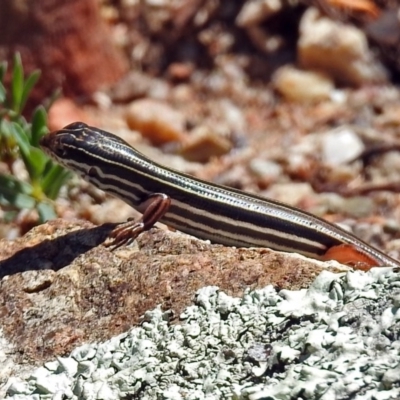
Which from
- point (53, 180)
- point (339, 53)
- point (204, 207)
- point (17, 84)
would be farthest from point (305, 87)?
point (204, 207)

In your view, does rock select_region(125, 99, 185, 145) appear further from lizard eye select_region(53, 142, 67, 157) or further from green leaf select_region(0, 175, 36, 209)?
lizard eye select_region(53, 142, 67, 157)

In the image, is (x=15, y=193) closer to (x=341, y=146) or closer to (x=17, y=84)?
(x=17, y=84)

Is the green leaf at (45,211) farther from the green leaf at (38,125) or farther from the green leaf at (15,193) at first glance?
the green leaf at (38,125)

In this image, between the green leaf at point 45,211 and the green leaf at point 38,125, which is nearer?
the green leaf at point 45,211

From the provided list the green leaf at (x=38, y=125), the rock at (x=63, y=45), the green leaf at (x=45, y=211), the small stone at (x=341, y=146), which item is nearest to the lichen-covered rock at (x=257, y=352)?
the green leaf at (x=45, y=211)

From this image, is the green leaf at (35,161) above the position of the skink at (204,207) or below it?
above

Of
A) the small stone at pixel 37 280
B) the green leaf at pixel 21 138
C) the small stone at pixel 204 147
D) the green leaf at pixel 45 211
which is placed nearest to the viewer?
the small stone at pixel 37 280

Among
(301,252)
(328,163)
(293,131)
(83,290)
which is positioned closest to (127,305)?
(83,290)
